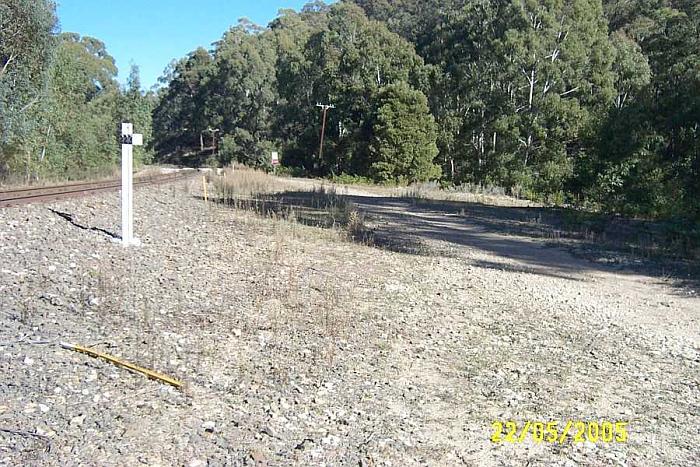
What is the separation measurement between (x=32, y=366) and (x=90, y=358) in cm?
49

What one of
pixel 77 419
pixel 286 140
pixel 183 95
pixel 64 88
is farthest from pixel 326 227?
A: pixel 183 95

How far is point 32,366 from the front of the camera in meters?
5.14

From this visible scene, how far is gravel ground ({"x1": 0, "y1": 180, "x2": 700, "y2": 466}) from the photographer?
15.2ft

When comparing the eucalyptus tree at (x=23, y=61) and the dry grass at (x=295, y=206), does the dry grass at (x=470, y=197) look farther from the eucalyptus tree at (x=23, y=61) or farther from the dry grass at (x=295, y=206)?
the eucalyptus tree at (x=23, y=61)

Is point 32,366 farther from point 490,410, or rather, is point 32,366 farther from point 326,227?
point 326,227

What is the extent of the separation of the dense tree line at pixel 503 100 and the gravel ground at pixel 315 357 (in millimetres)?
12504

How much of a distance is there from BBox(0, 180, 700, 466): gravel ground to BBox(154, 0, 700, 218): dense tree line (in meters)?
12.5

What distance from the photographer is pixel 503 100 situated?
1989 inches

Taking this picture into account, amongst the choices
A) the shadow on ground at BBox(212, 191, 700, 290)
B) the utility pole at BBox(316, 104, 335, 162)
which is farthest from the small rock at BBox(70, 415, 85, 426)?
the utility pole at BBox(316, 104, 335, 162)

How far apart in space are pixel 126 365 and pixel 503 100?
48467 mm
